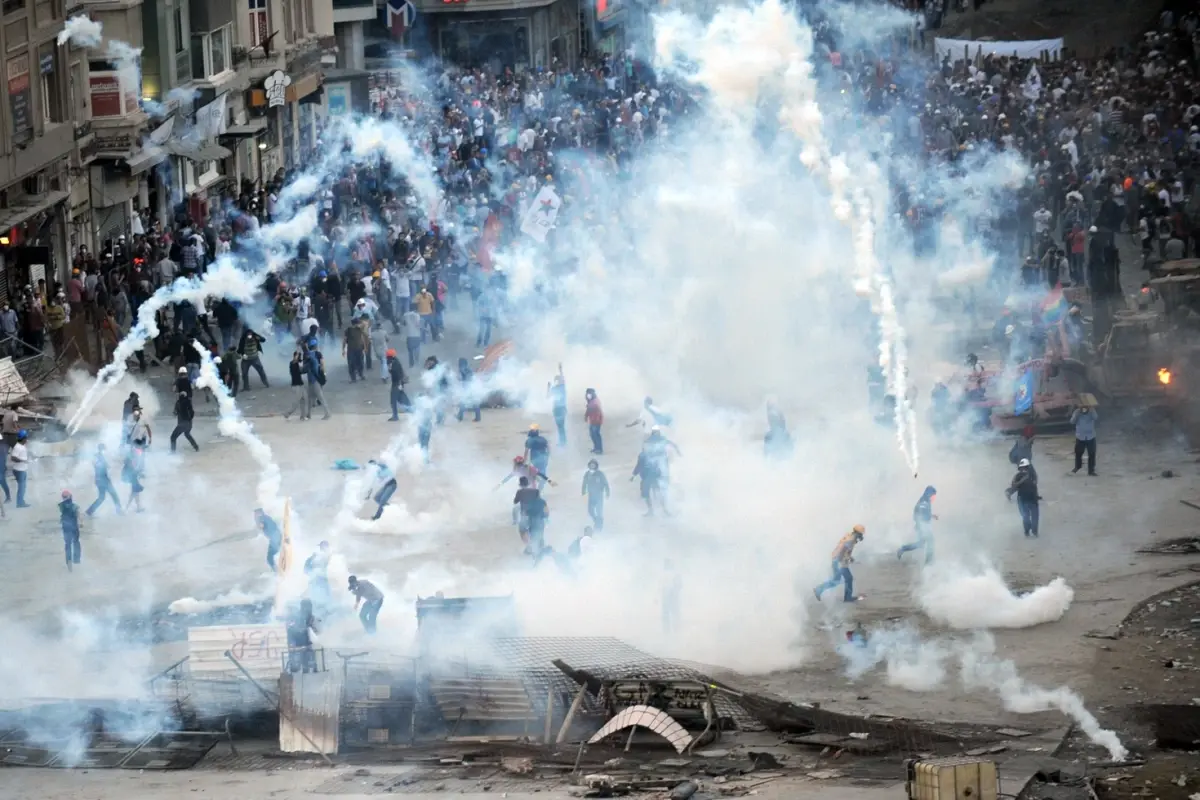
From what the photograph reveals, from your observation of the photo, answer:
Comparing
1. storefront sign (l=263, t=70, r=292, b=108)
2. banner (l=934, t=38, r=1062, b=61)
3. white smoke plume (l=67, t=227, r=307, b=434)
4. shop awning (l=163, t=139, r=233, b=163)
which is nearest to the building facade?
banner (l=934, t=38, r=1062, b=61)

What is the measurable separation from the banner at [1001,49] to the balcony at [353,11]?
45.3ft

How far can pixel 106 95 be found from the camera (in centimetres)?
4075

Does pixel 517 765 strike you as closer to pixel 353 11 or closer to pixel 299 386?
pixel 299 386

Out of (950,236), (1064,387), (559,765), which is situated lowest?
(559,765)

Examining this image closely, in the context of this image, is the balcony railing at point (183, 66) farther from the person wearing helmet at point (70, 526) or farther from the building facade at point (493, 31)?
the person wearing helmet at point (70, 526)

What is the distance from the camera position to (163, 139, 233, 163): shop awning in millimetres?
42969

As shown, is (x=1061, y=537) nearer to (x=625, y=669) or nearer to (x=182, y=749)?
(x=625, y=669)

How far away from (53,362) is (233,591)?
888 cm

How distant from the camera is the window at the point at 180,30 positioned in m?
44.7

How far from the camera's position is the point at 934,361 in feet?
109

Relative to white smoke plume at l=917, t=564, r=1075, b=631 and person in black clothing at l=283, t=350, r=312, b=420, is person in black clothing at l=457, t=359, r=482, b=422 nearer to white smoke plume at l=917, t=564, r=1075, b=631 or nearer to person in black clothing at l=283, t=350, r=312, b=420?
person in black clothing at l=283, t=350, r=312, b=420

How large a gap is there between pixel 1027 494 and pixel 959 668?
13.8 feet

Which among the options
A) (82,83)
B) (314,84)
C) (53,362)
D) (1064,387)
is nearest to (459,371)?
(53,362)

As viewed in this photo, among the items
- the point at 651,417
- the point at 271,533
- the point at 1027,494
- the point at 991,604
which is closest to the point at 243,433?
the point at 271,533
